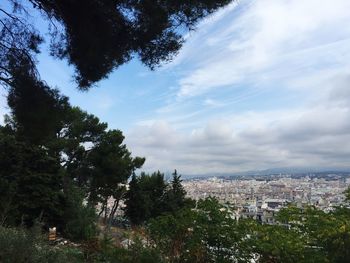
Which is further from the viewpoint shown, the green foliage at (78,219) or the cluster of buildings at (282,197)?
the green foliage at (78,219)

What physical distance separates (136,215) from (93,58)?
80.1ft

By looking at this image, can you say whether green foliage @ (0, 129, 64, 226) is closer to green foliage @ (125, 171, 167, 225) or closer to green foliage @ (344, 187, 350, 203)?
green foliage @ (125, 171, 167, 225)

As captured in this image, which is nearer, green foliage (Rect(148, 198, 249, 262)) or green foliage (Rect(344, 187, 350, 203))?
green foliage (Rect(148, 198, 249, 262))

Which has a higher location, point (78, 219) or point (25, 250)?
point (78, 219)

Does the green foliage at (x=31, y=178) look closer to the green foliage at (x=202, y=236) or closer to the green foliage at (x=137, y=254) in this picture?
the green foliage at (x=137, y=254)

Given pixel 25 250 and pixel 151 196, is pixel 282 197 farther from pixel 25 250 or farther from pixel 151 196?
pixel 151 196

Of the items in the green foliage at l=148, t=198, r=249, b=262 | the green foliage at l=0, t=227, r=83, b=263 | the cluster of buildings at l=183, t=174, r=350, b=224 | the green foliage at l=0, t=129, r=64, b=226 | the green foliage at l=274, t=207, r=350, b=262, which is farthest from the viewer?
the green foliage at l=0, t=129, r=64, b=226

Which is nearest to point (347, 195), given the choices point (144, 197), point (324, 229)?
point (324, 229)

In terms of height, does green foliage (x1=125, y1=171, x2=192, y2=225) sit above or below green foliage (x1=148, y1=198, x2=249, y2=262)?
above

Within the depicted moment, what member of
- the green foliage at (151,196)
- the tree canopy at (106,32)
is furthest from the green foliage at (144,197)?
the tree canopy at (106,32)

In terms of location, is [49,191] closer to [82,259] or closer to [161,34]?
[82,259]

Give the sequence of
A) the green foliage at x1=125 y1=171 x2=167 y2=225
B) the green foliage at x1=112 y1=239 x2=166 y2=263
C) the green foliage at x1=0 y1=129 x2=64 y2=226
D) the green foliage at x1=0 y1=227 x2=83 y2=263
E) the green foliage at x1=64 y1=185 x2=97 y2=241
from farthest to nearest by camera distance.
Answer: the green foliage at x1=125 y1=171 x2=167 y2=225 → the green foliage at x1=0 y1=129 x2=64 y2=226 → the green foliage at x1=64 y1=185 x2=97 y2=241 → the green foliage at x1=112 y1=239 x2=166 y2=263 → the green foliage at x1=0 y1=227 x2=83 y2=263

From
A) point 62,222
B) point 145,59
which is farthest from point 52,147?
point 145,59

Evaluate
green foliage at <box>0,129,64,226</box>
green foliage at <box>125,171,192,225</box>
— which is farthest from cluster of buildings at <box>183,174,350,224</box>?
green foliage at <box>125,171,192,225</box>
